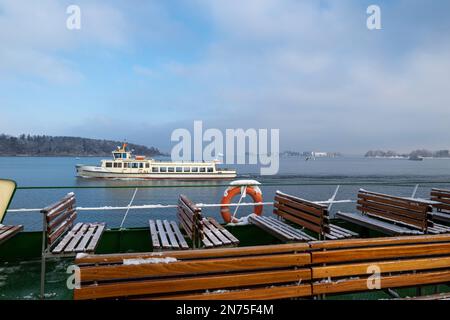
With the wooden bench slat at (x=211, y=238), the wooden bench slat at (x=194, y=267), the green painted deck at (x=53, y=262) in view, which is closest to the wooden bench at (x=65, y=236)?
the green painted deck at (x=53, y=262)

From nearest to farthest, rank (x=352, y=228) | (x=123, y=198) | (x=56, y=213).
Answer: (x=56, y=213)
(x=352, y=228)
(x=123, y=198)

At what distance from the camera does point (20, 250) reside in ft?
15.2

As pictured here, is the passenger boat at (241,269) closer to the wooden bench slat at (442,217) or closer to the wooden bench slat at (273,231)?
the wooden bench slat at (273,231)

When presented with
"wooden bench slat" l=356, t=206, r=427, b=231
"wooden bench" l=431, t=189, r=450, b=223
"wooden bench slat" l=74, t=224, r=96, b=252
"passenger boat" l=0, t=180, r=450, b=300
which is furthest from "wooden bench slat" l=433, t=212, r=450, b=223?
"wooden bench slat" l=74, t=224, r=96, b=252

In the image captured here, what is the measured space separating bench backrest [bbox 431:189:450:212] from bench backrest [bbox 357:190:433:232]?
1.34 meters

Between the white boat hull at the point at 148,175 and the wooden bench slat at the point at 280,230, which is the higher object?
the wooden bench slat at the point at 280,230

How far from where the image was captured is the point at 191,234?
408 cm

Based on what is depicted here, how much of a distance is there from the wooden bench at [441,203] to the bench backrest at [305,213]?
269 centimetres

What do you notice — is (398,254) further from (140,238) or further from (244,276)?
(140,238)

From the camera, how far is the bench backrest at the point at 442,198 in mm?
5922

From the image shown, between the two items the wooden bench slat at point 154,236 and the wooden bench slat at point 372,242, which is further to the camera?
the wooden bench slat at point 154,236
